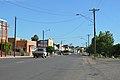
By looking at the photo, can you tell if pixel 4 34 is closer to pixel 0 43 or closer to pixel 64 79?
pixel 0 43

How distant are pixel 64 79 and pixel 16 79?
2533mm

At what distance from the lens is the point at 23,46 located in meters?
119

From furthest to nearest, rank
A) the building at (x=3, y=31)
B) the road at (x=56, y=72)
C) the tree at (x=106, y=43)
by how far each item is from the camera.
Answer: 1. the tree at (x=106, y=43)
2. the building at (x=3, y=31)
3. the road at (x=56, y=72)

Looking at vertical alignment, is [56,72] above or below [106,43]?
below

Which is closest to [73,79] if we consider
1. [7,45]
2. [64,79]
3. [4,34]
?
[64,79]

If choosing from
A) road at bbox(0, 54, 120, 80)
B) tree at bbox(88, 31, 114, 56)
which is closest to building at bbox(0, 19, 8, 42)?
tree at bbox(88, 31, 114, 56)

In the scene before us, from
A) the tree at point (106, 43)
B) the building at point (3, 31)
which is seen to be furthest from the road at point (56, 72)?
the tree at point (106, 43)

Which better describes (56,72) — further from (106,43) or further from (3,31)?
(106,43)

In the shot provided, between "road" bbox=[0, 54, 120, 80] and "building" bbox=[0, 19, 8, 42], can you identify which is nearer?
"road" bbox=[0, 54, 120, 80]

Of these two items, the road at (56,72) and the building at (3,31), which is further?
the building at (3,31)

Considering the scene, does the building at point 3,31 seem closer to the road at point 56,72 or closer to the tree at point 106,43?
the tree at point 106,43

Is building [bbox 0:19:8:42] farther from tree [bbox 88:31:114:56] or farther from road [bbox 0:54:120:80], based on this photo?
road [bbox 0:54:120:80]

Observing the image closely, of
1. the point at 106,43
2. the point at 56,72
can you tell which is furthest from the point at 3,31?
the point at 56,72

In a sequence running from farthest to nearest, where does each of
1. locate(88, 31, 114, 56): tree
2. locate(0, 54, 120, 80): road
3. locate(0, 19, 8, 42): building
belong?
locate(88, 31, 114, 56): tree < locate(0, 19, 8, 42): building < locate(0, 54, 120, 80): road
